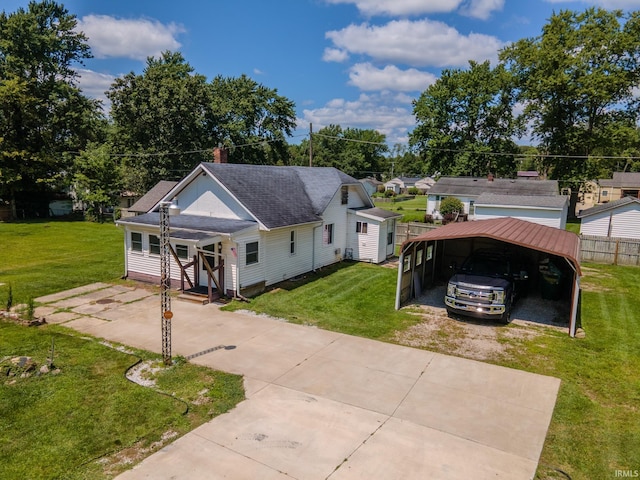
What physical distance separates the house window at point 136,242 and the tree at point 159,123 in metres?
24.6

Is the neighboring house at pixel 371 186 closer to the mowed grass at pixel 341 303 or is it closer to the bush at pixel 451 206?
the bush at pixel 451 206

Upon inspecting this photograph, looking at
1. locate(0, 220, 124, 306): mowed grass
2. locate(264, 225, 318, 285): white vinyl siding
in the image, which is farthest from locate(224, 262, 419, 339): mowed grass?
locate(0, 220, 124, 306): mowed grass

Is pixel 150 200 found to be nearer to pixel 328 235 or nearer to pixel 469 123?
pixel 328 235

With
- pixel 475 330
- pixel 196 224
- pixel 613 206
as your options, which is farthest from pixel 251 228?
pixel 613 206

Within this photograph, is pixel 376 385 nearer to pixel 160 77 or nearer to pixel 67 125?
pixel 160 77

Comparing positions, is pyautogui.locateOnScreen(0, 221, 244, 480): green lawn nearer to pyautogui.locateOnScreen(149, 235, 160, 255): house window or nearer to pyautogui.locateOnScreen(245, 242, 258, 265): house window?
pyautogui.locateOnScreen(149, 235, 160, 255): house window

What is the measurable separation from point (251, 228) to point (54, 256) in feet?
47.5

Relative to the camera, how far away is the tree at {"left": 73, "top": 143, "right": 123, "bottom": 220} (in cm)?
3841

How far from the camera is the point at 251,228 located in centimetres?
1641

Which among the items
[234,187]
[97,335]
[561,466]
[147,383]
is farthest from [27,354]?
[561,466]

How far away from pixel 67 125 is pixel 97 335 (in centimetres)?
3805

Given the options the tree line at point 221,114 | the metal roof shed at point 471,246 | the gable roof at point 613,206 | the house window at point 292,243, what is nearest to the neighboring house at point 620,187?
the tree line at point 221,114

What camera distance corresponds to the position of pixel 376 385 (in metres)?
9.66

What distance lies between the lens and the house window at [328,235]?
21656 mm
